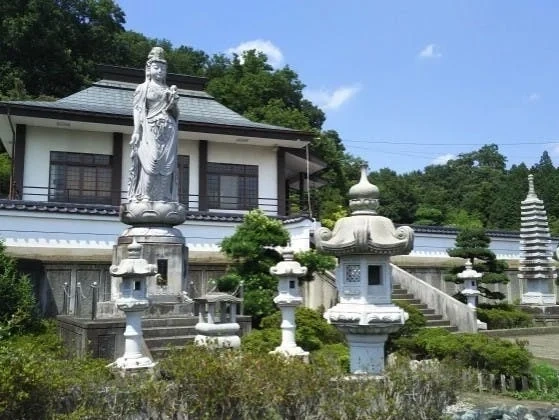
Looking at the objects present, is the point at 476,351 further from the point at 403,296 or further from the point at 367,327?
the point at 403,296

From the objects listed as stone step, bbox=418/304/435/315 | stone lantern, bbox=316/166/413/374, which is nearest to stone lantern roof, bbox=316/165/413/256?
stone lantern, bbox=316/166/413/374

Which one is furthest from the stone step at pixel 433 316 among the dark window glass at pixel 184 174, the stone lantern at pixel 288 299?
the dark window glass at pixel 184 174

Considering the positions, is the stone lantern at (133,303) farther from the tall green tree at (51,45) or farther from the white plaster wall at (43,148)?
the tall green tree at (51,45)

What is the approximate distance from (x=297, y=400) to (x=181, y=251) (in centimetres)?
824

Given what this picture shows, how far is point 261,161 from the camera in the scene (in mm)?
Answer: 24547

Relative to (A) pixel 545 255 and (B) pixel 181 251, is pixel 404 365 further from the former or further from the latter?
(A) pixel 545 255

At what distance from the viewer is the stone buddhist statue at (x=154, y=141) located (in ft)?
45.0

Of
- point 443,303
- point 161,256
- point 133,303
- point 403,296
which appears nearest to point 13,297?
point 161,256

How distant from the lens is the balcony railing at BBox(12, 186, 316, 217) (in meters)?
21.3

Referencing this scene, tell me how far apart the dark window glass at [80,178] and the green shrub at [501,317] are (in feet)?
47.6

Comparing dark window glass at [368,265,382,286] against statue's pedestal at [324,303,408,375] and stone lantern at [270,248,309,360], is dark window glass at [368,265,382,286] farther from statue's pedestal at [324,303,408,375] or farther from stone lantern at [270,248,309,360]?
stone lantern at [270,248,309,360]

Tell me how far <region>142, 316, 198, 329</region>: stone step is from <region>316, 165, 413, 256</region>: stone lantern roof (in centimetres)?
549

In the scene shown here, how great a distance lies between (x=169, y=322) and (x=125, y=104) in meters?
14.1

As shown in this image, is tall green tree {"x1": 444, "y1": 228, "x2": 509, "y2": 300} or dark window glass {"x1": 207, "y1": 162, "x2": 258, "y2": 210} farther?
dark window glass {"x1": 207, "y1": 162, "x2": 258, "y2": 210}
